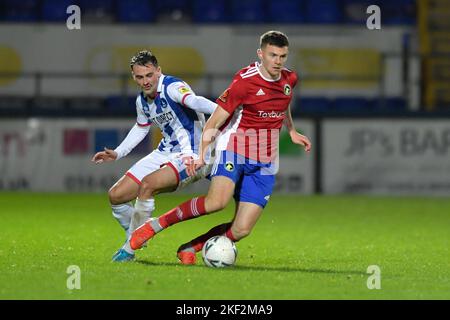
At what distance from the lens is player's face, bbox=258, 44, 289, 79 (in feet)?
28.2

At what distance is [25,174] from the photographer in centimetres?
1814

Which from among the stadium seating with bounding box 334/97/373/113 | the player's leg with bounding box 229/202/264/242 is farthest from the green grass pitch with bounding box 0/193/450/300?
the stadium seating with bounding box 334/97/373/113

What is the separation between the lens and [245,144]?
8930 mm

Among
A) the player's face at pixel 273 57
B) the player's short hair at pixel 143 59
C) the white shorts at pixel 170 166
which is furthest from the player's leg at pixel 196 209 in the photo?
the player's short hair at pixel 143 59

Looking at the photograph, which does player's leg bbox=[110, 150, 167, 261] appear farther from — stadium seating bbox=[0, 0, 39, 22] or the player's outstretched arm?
stadium seating bbox=[0, 0, 39, 22]

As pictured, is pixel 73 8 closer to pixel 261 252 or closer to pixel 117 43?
pixel 117 43

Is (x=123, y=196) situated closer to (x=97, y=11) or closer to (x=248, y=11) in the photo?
(x=97, y=11)

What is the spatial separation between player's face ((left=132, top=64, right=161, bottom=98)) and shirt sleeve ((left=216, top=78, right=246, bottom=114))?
2.80 feet

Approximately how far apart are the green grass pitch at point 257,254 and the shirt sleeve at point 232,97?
1.28 m

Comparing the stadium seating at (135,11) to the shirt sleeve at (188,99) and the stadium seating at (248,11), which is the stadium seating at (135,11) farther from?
the shirt sleeve at (188,99)

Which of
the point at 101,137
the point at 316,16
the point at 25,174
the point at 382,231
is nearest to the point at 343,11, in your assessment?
the point at 316,16

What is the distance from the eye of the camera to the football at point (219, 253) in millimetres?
8625

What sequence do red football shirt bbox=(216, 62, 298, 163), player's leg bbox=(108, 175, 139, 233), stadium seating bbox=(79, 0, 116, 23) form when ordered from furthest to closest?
stadium seating bbox=(79, 0, 116, 23)
player's leg bbox=(108, 175, 139, 233)
red football shirt bbox=(216, 62, 298, 163)

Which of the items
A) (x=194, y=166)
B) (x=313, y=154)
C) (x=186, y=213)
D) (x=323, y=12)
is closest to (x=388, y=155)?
(x=313, y=154)
